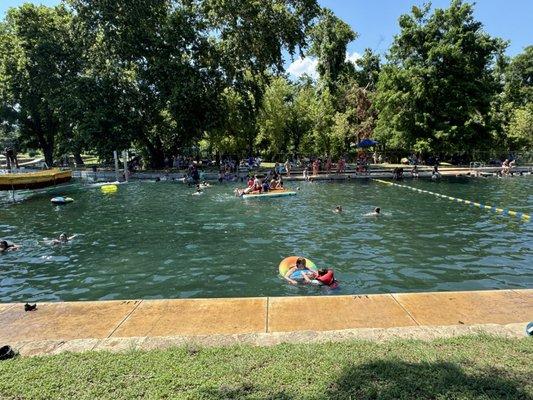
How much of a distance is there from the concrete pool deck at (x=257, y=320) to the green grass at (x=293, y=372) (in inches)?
19.6

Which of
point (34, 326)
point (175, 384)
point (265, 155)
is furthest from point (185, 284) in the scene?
point (265, 155)

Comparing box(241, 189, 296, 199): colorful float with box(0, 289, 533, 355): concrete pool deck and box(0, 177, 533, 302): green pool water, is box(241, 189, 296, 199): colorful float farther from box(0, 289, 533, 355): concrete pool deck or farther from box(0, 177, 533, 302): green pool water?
box(0, 289, 533, 355): concrete pool deck

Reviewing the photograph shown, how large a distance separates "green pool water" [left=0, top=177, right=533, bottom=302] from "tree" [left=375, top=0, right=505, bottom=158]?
1780 cm

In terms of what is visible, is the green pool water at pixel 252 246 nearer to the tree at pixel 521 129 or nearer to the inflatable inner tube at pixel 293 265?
the inflatable inner tube at pixel 293 265

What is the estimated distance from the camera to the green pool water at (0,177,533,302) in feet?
37.1

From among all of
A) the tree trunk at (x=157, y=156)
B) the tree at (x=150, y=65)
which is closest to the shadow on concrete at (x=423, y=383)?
the tree at (x=150, y=65)

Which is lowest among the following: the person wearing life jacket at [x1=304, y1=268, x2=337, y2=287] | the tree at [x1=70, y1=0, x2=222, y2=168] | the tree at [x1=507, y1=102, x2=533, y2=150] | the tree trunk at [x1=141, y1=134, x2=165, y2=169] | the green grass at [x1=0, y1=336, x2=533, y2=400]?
the person wearing life jacket at [x1=304, y1=268, x2=337, y2=287]

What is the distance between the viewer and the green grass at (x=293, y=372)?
15.8 feet

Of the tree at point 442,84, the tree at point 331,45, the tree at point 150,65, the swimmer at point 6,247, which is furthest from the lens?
the tree at point 331,45

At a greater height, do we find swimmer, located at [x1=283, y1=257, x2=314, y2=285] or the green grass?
the green grass

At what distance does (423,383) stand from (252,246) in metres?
10.7

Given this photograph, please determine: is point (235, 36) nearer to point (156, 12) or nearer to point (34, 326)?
point (156, 12)

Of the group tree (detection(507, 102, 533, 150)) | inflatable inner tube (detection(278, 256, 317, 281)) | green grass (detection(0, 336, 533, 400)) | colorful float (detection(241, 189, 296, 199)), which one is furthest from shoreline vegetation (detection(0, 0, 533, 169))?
green grass (detection(0, 336, 533, 400))

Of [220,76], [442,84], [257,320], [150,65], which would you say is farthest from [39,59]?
[257,320]
